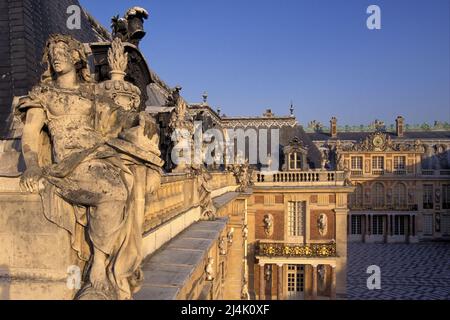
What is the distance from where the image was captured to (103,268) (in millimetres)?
3365

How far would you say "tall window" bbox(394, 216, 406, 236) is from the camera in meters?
53.3

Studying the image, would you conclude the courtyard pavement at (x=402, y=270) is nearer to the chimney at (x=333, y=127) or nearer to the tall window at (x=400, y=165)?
the tall window at (x=400, y=165)

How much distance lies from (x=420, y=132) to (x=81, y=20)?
208ft

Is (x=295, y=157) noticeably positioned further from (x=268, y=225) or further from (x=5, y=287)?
(x=5, y=287)

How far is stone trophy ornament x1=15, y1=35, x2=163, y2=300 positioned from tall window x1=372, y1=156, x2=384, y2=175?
54.0 metres

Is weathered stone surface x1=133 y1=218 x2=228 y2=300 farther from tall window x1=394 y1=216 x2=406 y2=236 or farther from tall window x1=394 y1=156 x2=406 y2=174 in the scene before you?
tall window x1=394 y1=216 x2=406 y2=236

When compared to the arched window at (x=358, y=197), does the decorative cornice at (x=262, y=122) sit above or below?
above

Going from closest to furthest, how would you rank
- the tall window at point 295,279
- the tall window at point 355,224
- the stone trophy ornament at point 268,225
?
the tall window at point 295,279
the stone trophy ornament at point 268,225
the tall window at point 355,224

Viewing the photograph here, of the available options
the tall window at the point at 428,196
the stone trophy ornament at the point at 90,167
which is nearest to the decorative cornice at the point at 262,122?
the tall window at the point at 428,196

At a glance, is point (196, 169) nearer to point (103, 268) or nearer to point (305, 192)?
point (103, 268)

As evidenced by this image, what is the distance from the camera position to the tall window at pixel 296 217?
2892 centimetres

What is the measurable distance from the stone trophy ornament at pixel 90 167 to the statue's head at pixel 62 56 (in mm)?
11

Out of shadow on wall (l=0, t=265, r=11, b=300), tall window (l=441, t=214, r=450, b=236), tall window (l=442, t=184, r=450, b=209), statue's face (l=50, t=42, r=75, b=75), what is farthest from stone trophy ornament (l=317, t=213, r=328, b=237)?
tall window (l=442, t=184, r=450, b=209)
